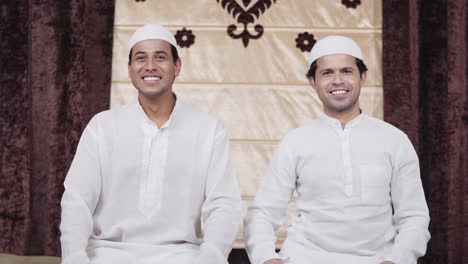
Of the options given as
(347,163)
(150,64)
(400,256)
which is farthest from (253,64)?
(400,256)

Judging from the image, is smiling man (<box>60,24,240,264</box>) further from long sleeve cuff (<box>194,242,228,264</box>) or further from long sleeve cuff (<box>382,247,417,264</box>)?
long sleeve cuff (<box>382,247,417,264</box>)

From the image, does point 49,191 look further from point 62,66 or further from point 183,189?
point 183,189

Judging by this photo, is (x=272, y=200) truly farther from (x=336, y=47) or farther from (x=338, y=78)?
(x=336, y=47)

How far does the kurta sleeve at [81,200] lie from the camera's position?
1852 mm

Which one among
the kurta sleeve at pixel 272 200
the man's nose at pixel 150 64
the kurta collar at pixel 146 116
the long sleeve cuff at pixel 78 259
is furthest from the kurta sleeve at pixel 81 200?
the kurta sleeve at pixel 272 200

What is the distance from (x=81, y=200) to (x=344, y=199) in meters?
0.85

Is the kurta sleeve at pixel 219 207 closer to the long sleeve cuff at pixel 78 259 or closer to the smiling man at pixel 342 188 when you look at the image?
the smiling man at pixel 342 188

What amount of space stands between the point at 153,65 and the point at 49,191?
1132 mm

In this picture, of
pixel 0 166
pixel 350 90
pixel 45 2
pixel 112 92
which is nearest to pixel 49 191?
pixel 0 166

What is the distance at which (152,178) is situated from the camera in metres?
2.00

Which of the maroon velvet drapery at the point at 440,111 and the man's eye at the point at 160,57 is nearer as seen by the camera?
the man's eye at the point at 160,57

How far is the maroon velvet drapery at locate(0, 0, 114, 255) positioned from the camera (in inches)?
111

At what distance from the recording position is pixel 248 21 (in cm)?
288

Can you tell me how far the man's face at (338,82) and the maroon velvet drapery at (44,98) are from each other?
121 centimetres
